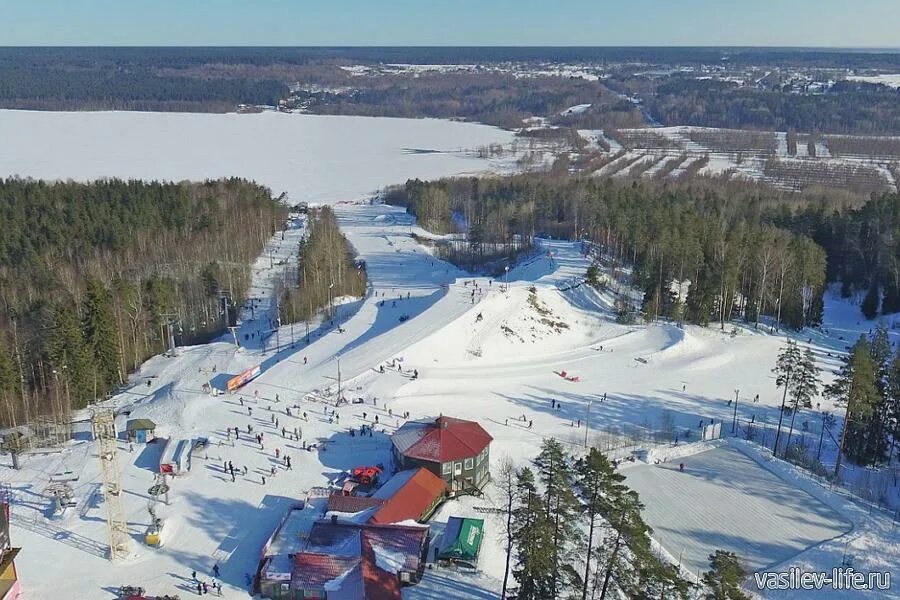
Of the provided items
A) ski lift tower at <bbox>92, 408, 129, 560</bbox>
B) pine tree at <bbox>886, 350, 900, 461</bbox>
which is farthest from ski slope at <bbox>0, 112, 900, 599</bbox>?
pine tree at <bbox>886, 350, 900, 461</bbox>

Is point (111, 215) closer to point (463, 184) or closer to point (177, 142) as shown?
point (463, 184)

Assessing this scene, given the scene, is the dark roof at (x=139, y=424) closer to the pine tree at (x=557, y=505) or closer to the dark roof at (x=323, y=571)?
the dark roof at (x=323, y=571)

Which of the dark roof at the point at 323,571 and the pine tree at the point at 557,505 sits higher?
the pine tree at the point at 557,505

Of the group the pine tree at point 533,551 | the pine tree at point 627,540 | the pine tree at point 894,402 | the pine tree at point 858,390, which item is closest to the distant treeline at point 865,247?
the pine tree at point 894,402

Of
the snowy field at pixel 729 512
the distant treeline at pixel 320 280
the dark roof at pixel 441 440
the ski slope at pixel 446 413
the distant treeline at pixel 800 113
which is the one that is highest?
the distant treeline at pixel 800 113

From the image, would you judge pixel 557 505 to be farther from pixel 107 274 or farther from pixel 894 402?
pixel 107 274

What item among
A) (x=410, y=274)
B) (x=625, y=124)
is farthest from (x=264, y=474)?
(x=625, y=124)

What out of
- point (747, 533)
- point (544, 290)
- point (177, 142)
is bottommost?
point (747, 533)
